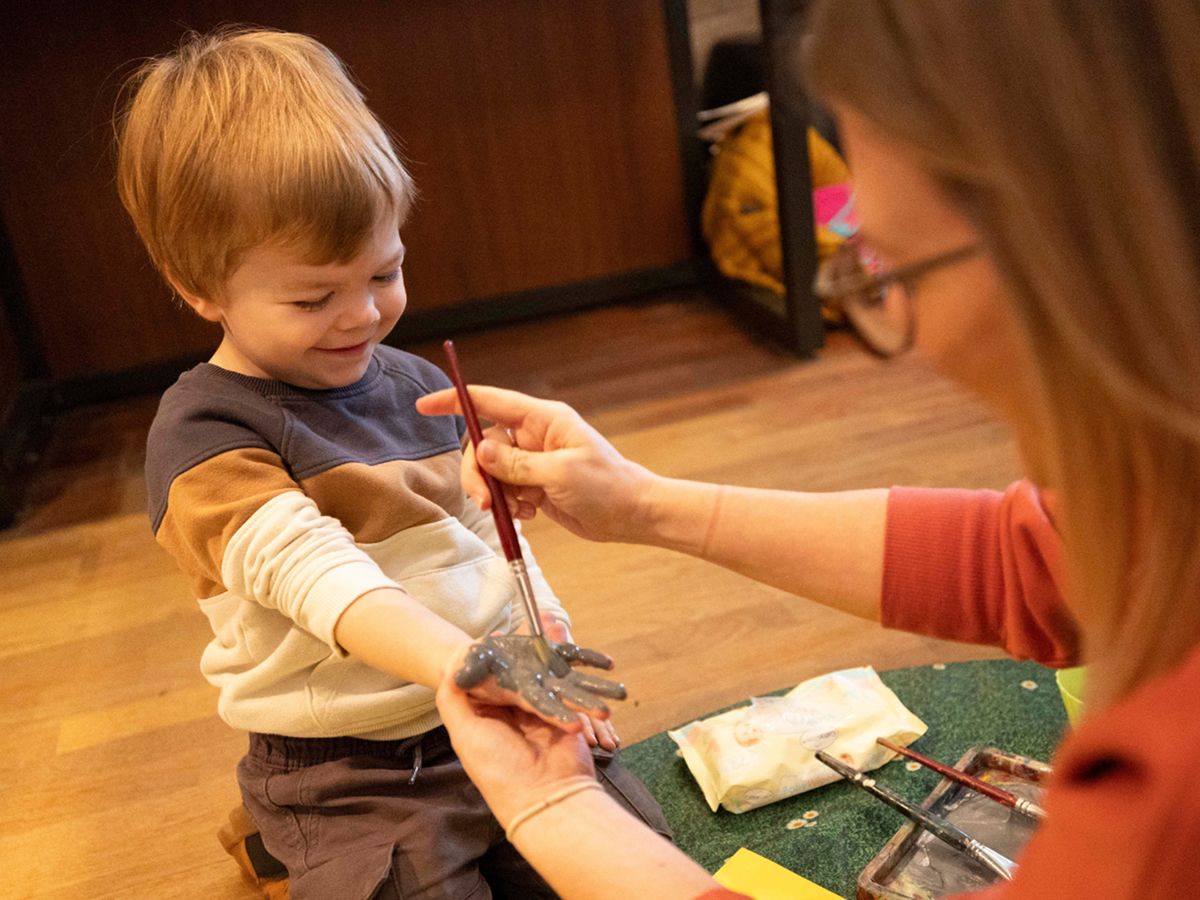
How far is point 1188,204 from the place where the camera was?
1.55 feet

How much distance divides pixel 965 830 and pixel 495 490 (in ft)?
1.76

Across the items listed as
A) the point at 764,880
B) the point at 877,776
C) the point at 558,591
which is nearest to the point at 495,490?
the point at 764,880

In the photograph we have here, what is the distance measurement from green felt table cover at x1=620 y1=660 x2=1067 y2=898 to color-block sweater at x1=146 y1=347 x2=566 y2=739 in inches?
11.4

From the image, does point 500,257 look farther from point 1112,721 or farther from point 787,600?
point 1112,721

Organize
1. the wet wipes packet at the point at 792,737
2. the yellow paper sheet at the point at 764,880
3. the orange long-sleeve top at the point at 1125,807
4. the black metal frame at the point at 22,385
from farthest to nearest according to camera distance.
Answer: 1. the black metal frame at the point at 22,385
2. the wet wipes packet at the point at 792,737
3. the yellow paper sheet at the point at 764,880
4. the orange long-sleeve top at the point at 1125,807

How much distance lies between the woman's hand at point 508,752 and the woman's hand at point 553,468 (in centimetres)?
17

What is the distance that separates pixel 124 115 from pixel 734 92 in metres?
2.04

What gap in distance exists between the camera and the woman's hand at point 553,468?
3.04ft

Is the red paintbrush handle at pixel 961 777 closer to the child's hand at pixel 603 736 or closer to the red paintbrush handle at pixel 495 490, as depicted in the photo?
the child's hand at pixel 603 736

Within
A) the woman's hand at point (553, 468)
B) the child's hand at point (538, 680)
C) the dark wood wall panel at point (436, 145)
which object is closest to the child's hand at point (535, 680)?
the child's hand at point (538, 680)

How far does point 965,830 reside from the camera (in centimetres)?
108

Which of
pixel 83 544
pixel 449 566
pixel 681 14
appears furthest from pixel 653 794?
pixel 681 14

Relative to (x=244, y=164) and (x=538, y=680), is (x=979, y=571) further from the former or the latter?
(x=244, y=164)

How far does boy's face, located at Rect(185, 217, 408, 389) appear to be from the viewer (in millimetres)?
958
